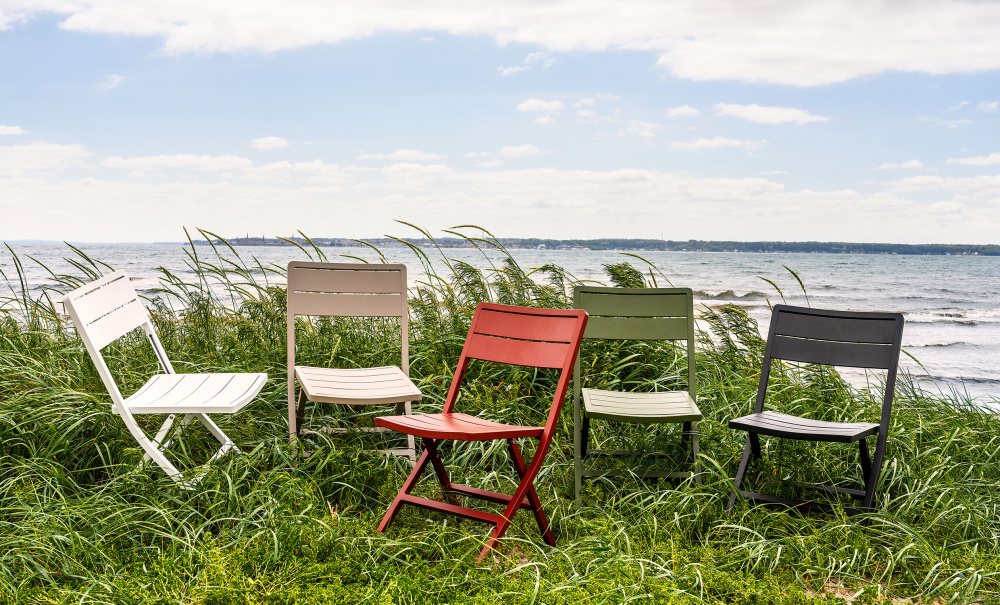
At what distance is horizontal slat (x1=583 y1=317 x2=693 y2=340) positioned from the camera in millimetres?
3953

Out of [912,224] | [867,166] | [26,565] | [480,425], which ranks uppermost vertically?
[867,166]

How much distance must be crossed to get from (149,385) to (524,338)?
2025mm

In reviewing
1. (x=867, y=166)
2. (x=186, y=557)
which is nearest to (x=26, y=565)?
(x=186, y=557)

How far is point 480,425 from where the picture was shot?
3.04 meters

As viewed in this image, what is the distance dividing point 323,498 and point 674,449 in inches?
78.0

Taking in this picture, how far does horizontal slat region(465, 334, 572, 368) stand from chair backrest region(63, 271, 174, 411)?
166cm

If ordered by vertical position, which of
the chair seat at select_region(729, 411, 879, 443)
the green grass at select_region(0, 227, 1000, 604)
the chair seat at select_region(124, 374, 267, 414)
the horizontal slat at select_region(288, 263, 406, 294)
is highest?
the horizontal slat at select_region(288, 263, 406, 294)

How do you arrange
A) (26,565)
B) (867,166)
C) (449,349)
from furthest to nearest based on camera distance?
(867,166) < (449,349) < (26,565)

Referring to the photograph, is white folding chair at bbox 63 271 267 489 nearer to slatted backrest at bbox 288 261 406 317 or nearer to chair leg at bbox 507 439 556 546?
slatted backrest at bbox 288 261 406 317

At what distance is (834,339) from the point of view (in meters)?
3.64

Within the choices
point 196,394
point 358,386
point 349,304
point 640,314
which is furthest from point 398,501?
point 640,314

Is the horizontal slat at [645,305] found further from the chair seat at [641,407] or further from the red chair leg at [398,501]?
the red chair leg at [398,501]

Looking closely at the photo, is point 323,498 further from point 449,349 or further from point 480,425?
point 449,349

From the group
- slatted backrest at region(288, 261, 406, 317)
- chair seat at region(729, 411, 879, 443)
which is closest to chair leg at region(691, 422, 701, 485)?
chair seat at region(729, 411, 879, 443)
